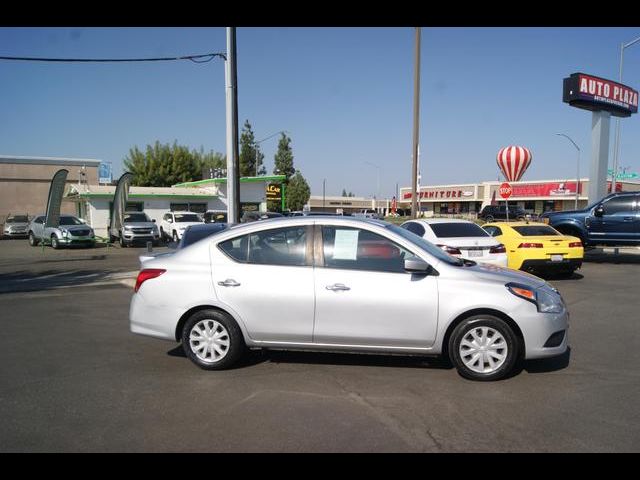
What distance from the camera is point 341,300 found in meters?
5.09

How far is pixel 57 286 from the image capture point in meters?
12.1

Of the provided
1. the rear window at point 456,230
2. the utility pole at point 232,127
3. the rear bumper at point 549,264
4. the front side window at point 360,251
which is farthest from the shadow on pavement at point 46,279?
the rear bumper at point 549,264

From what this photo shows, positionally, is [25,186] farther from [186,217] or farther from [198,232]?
[198,232]

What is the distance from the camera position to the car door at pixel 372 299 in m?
5.01

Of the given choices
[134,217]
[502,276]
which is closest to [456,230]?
[502,276]

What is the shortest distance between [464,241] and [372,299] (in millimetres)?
6312

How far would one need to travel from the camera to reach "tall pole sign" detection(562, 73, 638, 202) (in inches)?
932

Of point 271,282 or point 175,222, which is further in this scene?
point 175,222

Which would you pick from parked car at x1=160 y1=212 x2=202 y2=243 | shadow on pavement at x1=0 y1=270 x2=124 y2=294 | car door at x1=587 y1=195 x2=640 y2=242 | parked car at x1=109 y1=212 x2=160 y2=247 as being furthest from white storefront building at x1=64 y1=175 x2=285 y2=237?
car door at x1=587 y1=195 x2=640 y2=242

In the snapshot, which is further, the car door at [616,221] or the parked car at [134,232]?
the parked car at [134,232]

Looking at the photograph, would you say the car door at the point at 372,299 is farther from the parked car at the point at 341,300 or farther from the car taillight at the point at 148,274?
the car taillight at the point at 148,274

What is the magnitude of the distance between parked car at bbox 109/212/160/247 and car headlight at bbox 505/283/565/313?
23098 mm

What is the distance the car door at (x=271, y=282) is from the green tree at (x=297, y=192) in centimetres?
6375
